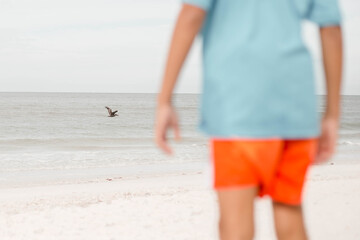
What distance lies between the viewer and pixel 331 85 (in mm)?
1887

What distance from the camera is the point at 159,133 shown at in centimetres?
175

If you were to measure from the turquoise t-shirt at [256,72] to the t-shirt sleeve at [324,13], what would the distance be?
62 millimetres

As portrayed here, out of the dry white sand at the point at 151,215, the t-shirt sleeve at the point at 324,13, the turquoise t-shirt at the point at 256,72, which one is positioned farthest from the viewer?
the dry white sand at the point at 151,215

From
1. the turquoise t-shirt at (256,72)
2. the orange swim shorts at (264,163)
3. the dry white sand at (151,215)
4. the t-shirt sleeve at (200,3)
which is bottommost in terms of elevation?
the dry white sand at (151,215)

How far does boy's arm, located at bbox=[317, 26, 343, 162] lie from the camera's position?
1859 mm

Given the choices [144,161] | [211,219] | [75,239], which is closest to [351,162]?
[144,161]

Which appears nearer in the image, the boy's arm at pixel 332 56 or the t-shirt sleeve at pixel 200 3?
the t-shirt sleeve at pixel 200 3

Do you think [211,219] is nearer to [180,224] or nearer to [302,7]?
[180,224]

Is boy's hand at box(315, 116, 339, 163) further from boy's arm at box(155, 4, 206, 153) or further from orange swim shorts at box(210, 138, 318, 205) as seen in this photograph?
boy's arm at box(155, 4, 206, 153)

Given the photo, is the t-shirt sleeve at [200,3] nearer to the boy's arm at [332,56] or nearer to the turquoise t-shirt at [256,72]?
the turquoise t-shirt at [256,72]

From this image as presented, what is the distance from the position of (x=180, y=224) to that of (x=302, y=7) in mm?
4260

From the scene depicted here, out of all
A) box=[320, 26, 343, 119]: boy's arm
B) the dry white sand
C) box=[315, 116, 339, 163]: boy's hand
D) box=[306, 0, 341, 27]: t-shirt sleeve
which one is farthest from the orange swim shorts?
the dry white sand

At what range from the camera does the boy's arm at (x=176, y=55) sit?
1.71 metres

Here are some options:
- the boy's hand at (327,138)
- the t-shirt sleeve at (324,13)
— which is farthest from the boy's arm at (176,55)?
the boy's hand at (327,138)
